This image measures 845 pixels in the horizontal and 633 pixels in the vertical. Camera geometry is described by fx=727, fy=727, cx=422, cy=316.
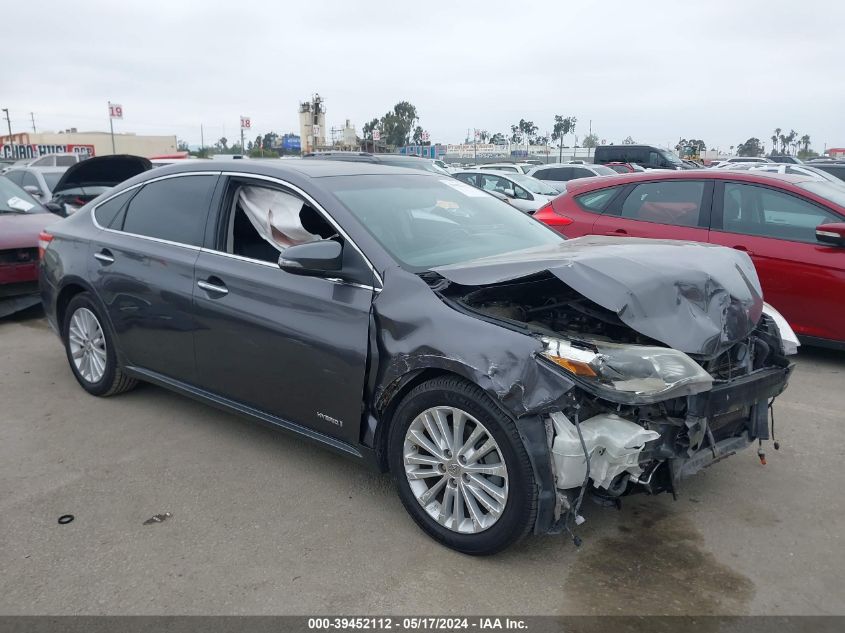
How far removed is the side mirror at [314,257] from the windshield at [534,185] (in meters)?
13.7

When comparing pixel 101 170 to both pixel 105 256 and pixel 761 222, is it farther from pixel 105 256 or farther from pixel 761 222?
pixel 761 222

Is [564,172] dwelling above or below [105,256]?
above

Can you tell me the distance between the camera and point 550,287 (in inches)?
137

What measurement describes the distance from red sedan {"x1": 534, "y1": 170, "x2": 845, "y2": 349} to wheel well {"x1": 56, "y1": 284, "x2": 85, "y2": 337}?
14.4ft

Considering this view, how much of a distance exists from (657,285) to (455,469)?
1.20 m

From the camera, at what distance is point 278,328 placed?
12.3 feet

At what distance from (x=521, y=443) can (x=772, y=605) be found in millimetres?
1154

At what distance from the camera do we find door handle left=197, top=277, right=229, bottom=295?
4062 millimetres

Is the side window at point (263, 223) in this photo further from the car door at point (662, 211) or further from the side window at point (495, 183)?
the side window at point (495, 183)

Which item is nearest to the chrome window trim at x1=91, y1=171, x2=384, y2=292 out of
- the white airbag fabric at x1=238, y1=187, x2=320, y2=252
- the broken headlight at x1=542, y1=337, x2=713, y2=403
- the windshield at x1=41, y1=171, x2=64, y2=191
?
the white airbag fabric at x1=238, y1=187, x2=320, y2=252

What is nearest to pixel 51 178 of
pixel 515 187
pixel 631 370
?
pixel 515 187

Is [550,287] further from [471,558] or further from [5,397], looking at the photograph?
[5,397]

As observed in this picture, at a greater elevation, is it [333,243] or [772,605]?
[333,243]

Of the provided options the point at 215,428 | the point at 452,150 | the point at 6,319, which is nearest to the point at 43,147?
the point at 452,150
